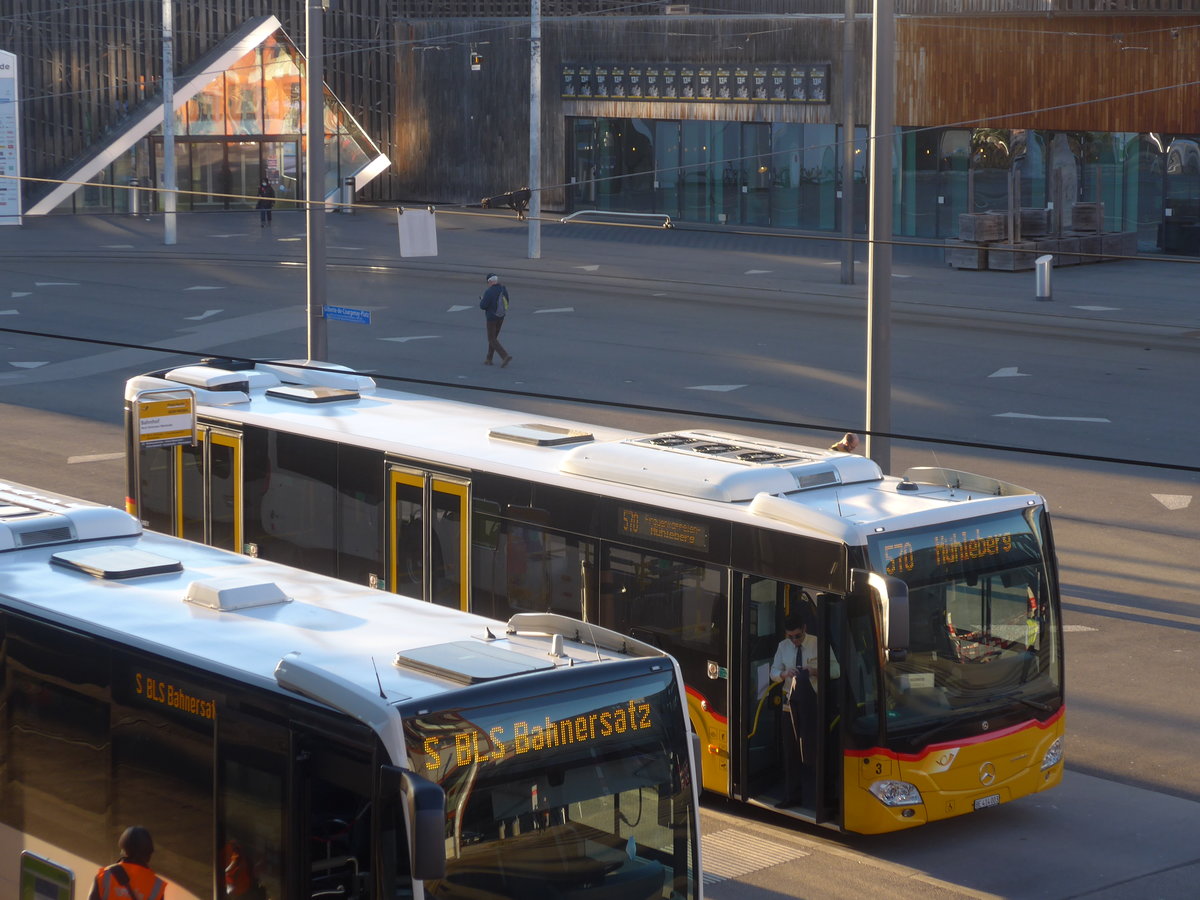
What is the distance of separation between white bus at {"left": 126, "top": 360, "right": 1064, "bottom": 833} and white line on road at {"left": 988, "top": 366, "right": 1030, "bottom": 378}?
53.6 ft

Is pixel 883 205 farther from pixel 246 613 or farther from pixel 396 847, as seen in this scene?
pixel 396 847

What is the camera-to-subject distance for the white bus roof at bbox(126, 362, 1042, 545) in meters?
11.0

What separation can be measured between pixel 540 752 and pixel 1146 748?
7595 millimetres

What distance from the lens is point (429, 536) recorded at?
43.2 feet

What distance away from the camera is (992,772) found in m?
11.0

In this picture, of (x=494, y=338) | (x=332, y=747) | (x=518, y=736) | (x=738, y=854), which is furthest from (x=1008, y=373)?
(x=332, y=747)

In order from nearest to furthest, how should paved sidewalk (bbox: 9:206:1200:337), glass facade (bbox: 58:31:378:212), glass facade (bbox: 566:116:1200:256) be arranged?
paved sidewalk (bbox: 9:206:1200:337) → glass facade (bbox: 566:116:1200:256) → glass facade (bbox: 58:31:378:212)

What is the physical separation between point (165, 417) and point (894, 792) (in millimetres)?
7793

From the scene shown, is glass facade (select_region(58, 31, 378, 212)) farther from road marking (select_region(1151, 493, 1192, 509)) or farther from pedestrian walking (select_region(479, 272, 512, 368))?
road marking (select_region(1151, 493, 1192, 509))

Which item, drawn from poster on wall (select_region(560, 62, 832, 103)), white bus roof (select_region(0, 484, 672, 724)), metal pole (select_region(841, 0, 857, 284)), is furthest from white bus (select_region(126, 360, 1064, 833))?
poster on wall (select_region(560, 62, 832, 103))

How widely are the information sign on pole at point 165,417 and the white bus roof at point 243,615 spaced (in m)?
4.61

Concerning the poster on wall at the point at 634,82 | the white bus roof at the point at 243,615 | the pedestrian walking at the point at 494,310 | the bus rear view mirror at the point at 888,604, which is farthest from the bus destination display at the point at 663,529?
the poster on wall at the point at 634,82

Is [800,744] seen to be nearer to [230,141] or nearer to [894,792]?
[894,792]

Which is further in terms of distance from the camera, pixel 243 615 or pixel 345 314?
pixel 345 314
